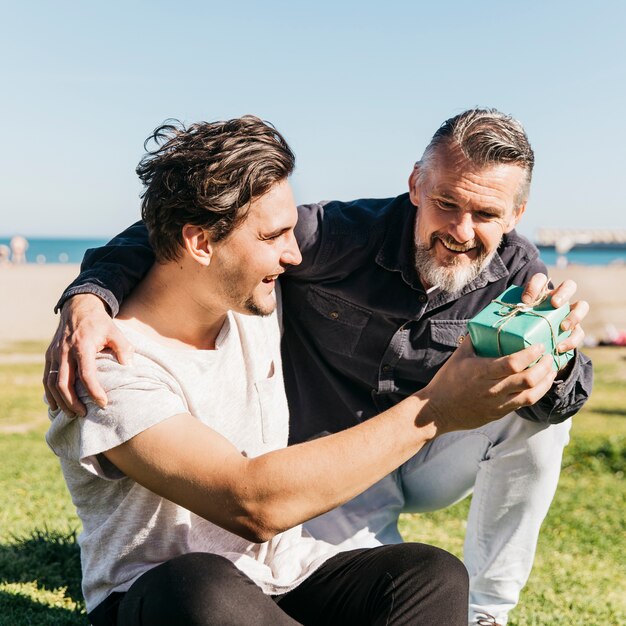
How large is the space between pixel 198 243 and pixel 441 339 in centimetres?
134

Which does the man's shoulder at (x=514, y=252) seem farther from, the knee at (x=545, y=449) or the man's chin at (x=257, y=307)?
the man's chin at (x=257, y=307)

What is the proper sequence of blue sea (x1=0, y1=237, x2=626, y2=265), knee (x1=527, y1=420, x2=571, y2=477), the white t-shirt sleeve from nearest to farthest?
the white t-shirt sleeve, knee (x1=527, y1=420, x2=571, y2=477), blue sea (x1=0, y1=237, x2=626, y2=265)

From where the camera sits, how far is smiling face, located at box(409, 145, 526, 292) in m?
3.50

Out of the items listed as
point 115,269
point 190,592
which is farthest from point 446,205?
point 190,592

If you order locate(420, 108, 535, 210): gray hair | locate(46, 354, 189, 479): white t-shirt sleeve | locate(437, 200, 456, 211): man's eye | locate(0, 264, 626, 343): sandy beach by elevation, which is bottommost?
locate(0, 264, 626, 343): sandy beach

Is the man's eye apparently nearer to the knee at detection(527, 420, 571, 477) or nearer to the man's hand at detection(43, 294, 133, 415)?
the knee at detection(527, 420, 571, 477)

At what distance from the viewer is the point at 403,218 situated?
12.4 feet

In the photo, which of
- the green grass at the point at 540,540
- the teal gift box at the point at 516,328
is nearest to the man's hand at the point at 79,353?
the teal gift box at the point at 516,328

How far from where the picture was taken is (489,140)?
3.52 m

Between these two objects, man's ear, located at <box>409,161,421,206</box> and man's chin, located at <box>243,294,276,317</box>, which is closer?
man's chin, located at <box>243,294,276,317</box>

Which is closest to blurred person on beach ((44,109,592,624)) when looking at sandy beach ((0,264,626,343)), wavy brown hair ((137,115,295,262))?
wavy brown hair ((137,115,295,262))

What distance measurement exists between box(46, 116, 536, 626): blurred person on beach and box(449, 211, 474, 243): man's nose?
0.92 metres

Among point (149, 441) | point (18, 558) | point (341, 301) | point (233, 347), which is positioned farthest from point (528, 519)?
point (18, 558)

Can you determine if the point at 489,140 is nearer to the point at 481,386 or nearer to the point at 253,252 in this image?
the point at 253,252
